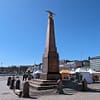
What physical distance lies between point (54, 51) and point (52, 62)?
4.39 feet

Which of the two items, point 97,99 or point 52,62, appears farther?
point 52,62

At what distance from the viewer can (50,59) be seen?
25047 mm

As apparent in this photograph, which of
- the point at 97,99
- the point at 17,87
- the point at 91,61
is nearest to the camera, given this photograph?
the point at 97,99

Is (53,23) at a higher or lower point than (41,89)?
higher

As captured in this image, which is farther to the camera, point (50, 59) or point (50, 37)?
point (50, 37)

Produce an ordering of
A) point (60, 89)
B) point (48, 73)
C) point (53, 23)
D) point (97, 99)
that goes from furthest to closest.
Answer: point (53, 23) → point (48, 73) → point (60, 89) → point (97, 99)

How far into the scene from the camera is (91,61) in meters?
125

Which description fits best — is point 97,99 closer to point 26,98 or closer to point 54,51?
point 26,98

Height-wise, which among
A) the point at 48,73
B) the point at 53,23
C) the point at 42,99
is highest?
the point at 53,23

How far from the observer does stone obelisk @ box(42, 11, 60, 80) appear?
24525mm

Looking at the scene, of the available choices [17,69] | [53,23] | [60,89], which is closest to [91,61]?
[17,69]

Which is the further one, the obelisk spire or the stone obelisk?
the obelisk spire

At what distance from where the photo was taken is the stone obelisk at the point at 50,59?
80.5 ft

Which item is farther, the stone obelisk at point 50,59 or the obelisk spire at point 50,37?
the obelisk spire at point 50,37
